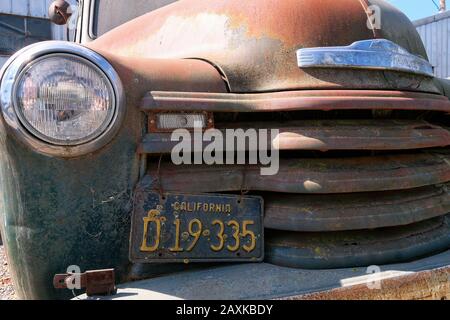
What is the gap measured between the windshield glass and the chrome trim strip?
1648 mm

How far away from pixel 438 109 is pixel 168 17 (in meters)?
1.33

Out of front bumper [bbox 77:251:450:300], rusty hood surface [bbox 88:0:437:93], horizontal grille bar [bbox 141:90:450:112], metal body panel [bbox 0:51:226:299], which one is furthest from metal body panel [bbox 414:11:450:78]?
Answer: metal body panel [bbox 0:51:226:299]

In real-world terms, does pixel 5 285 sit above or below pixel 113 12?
below

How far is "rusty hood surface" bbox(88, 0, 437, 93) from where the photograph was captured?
190 cm

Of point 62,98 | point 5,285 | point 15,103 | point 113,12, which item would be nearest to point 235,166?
point 62,98

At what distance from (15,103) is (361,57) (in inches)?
51.3

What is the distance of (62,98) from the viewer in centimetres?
154

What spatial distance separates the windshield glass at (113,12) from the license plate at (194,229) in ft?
Answer: 6.17

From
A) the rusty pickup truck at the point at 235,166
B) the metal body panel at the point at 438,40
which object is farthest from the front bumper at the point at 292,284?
the metal body panel at the point at 438,40

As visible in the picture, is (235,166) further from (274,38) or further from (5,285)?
(5,285)

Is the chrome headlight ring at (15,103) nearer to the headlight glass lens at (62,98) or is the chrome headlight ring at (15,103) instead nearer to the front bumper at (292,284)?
the headlight glass lens at (62,98)

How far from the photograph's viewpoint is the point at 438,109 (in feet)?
6.81

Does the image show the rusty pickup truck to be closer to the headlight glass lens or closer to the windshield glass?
the headlight glass lens
